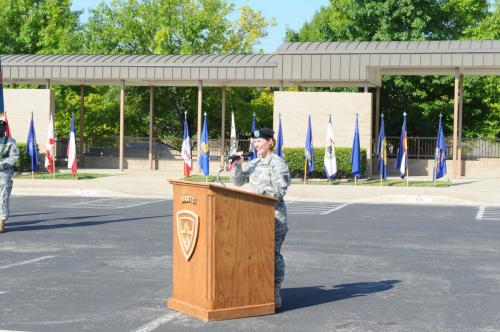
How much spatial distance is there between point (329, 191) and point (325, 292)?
15735 millimetres

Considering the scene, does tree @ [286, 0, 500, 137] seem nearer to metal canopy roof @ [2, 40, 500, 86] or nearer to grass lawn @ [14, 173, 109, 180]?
metal canopy roof @ [2, 40, 500, 86]

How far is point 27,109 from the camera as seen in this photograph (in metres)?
33.2

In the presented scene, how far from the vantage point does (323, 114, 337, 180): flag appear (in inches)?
1057

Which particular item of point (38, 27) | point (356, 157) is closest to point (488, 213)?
point (356, 157)

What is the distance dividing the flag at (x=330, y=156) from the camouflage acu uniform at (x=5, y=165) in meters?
14.6

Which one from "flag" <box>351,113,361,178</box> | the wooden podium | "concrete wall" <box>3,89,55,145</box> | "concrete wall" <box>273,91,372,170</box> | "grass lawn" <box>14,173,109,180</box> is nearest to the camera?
the wooden podium

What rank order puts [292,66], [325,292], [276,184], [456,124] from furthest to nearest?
[292,66] < [456,124] < [325,292] < [276,184]

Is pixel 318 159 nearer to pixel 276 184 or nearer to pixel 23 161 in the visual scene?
pixel 23 161

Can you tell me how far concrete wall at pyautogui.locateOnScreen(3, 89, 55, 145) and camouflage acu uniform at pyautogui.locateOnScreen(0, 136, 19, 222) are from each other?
19.5 meters

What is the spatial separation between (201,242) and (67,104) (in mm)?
38615

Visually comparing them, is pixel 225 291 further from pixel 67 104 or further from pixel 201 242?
pixel 67 104

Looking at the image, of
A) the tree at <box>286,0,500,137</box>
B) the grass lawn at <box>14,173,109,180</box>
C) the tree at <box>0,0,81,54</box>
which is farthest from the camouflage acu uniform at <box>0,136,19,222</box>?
the tree at <box>0,0,81,54</box>

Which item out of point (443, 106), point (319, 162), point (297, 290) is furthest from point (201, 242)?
point (443, 106)

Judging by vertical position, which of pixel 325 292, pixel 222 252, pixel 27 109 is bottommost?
pixel 325 292
